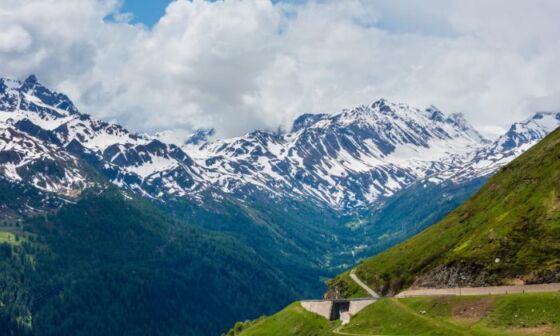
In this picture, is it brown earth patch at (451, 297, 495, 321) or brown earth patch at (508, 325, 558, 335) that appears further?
brown earth patch at (451, 297, 495, 321)

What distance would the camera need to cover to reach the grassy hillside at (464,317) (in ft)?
484

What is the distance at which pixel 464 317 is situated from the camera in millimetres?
163625

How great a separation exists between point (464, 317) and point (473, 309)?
361 cm

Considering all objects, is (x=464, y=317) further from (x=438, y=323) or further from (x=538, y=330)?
(x=538, y=330)

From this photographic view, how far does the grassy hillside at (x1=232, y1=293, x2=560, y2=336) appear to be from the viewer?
148 m

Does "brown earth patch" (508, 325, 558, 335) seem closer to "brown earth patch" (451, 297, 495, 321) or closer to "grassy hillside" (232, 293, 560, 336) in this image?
"grassy hillside" (232, 293, 560, 336)

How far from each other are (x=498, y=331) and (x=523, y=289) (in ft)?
110

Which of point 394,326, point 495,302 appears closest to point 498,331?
point 495,302

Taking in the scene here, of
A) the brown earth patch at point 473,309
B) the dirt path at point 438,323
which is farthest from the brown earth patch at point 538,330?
the brown earth patch at point 473,309

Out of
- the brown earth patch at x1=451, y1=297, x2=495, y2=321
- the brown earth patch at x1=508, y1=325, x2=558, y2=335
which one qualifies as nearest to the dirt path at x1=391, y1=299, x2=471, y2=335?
the brown earth patch at x1=451, y1=297, x2=495, y2=321

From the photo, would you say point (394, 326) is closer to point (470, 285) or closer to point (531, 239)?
point (470, 285)

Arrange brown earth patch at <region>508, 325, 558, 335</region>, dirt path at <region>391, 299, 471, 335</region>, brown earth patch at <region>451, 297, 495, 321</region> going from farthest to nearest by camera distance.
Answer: brown earth patch at <region>451, 297, 495, 321</region> → dirt path at <region>391, 299, 471, 335</region> → brown earth patch at <region>508, 325, 558, 335</region>

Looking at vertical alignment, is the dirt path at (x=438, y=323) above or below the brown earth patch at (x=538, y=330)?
above

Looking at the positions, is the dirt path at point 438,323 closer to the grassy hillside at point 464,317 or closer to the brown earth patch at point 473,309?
the grassy hillside at point 464,317
